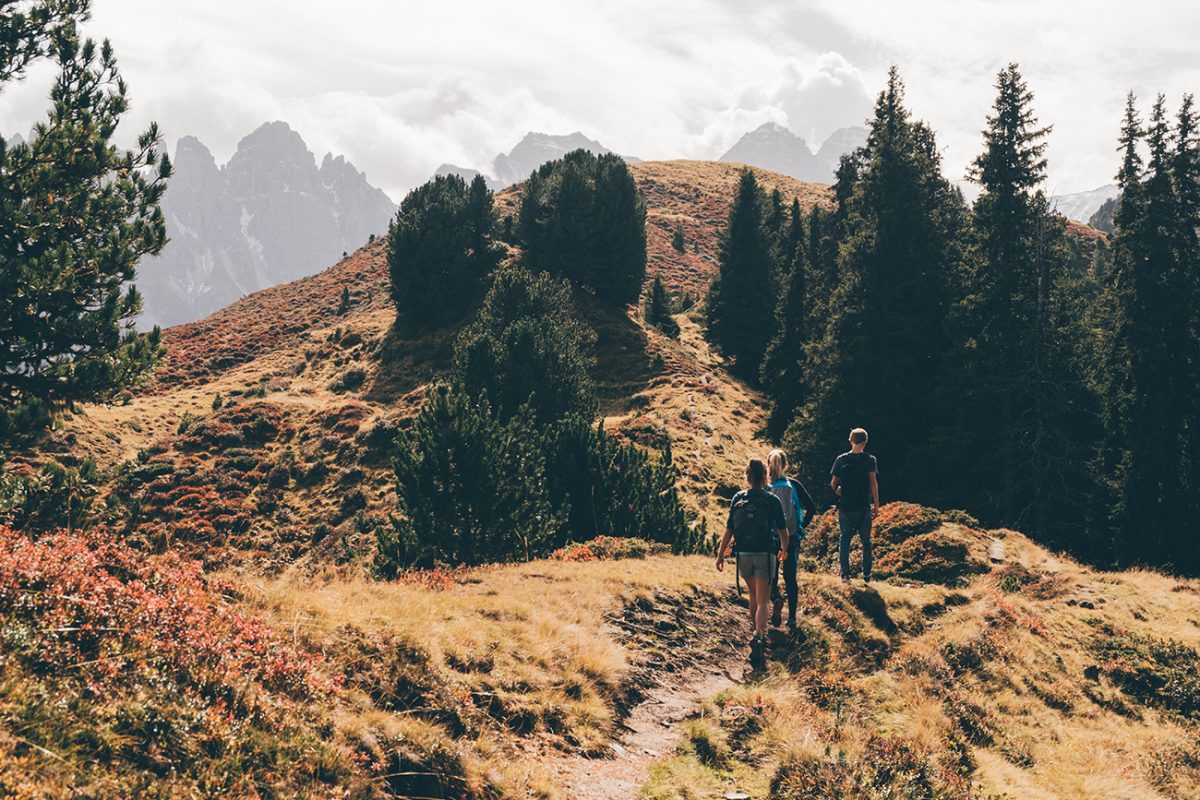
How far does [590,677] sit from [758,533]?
290 centimetres

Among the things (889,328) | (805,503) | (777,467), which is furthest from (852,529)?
(889,328)

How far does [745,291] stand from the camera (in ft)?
198

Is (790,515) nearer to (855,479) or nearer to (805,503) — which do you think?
(805,503)

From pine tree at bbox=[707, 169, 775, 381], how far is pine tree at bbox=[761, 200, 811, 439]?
9043mm

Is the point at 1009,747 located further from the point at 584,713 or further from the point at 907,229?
the point at 907,229

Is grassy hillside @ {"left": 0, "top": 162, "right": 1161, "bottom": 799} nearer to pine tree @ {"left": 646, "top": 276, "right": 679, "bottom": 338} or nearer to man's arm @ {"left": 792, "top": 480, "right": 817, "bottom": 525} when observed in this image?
man's arm @ {"left": 792, "top": 480, "right": 817, "bottom": 525}

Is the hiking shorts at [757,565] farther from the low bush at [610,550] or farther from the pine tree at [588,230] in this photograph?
the pine tree at [588,230]

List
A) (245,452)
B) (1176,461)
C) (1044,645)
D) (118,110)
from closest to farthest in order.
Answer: (1044,645)
(118,110)
(1176,461)
(245,452)

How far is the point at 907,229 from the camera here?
29891 mm

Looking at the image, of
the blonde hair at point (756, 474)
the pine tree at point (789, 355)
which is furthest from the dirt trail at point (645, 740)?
the pine tree at point (789, 355)

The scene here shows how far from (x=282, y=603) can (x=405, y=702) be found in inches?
70.2

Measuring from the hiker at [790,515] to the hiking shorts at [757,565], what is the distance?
0.54 m

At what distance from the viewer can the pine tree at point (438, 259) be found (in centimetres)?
5897

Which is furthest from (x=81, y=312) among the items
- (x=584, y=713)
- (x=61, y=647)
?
(x=584, y=713)
